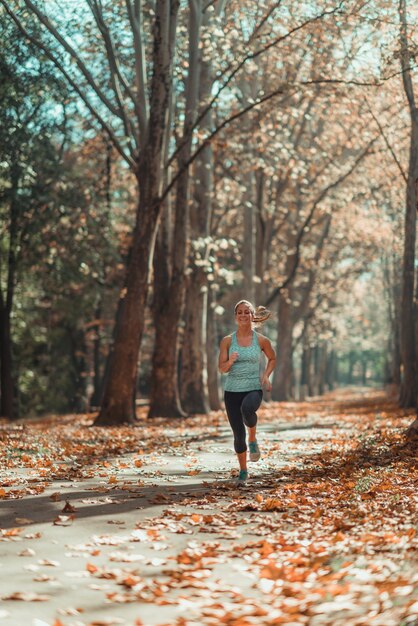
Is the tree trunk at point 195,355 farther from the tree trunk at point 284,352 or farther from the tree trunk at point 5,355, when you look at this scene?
the tree trunk at point 284,352

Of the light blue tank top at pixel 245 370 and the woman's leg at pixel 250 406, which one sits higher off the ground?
the light blue tank top at pixel 245 370

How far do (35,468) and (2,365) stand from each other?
16.0 meters

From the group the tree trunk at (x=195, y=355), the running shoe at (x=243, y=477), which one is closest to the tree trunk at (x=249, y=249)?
the tree trunk at (x=195, y=355)

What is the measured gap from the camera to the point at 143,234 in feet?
62.3

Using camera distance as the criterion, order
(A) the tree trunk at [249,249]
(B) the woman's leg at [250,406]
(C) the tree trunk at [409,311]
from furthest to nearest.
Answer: (A) the tree trunk at [249,249], (C) the tree trunk at [409,311], (B) the woman's leg at [250,406]

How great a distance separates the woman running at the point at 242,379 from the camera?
961 cm

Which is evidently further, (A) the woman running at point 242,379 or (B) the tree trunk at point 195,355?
(B) the tree trunk at point 195,355

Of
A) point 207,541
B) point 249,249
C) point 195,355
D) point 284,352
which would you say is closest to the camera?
point 207,541

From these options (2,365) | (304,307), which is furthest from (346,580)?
(304,307)

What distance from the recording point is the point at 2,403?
1073 inches

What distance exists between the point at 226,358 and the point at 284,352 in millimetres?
33259

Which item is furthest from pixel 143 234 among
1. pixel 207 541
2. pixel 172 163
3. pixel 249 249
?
pixel 207 541

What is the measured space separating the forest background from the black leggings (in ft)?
24.2

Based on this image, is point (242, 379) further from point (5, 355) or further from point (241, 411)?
point (5, 355)
